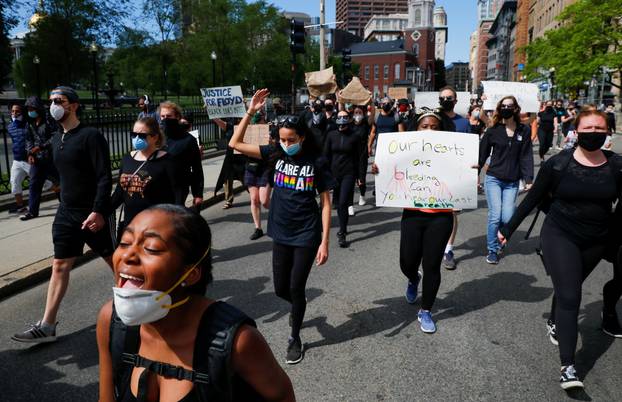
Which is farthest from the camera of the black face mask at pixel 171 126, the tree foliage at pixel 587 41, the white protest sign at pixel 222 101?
the tree foliage at pixel 587 41

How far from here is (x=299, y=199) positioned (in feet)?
13.2

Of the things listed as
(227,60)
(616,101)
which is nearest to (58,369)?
(616,101)

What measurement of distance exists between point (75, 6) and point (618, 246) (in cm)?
4606

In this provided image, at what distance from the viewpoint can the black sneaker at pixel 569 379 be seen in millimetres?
3367

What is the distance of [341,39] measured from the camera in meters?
154

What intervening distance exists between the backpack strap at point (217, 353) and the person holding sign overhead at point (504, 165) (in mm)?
5342

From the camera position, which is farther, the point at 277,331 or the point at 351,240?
the point at 351,240

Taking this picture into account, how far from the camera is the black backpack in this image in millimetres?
1544

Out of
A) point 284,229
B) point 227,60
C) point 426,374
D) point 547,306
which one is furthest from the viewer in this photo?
point 227,60

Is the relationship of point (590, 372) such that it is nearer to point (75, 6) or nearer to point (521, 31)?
point (75, 6)

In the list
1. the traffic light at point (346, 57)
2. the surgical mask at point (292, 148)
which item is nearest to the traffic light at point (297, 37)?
the surgical mask at point (292, 148)

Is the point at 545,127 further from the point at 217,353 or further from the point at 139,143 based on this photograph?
the point at 217,353

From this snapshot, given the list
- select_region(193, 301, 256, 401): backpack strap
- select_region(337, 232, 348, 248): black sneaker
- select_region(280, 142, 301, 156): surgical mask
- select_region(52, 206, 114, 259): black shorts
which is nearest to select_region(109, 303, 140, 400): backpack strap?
select_region(193, 301, 256, 401): backpack strap

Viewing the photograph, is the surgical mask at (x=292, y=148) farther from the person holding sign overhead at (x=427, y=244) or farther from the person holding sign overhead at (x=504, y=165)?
the person holding sign overhead at (x=504, y=165)
